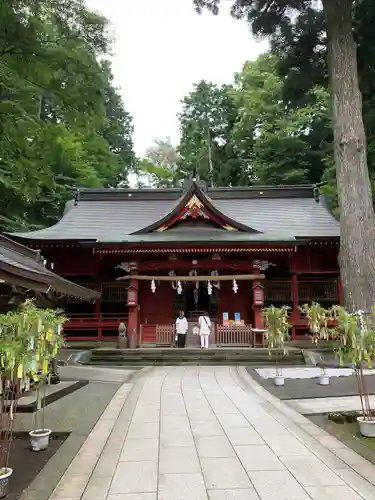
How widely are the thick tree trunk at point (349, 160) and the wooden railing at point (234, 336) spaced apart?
13.6ft

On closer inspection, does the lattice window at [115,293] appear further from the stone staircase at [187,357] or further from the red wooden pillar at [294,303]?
the red wooden pillar at [294,303]

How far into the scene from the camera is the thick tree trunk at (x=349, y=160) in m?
10.0

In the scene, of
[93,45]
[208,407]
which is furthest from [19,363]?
[93,45]

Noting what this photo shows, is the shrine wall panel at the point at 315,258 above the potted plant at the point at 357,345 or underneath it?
above

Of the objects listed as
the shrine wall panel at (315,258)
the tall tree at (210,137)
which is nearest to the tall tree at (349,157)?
the shrine wall panel at (315,258)

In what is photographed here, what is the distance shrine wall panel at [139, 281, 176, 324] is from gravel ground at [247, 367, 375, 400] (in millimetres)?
6770

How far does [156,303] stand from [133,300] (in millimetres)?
2037

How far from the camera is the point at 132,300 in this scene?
1383 centimetres


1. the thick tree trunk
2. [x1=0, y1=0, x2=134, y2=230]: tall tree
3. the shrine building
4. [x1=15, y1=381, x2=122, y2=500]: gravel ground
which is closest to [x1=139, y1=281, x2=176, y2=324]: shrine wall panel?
the shrine building

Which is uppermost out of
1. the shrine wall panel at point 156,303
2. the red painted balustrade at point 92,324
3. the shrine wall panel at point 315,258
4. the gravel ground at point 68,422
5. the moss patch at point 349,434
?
the shrine wall panel at point 315,258

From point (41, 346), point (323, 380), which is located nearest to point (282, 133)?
point (323, 380)

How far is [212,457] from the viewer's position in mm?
4227

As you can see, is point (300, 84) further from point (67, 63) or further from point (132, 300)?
point (132, 300)

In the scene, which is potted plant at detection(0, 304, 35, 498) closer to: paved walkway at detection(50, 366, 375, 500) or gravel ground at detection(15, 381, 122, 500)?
gravel ground at detection(15, 381, 122, 500)
